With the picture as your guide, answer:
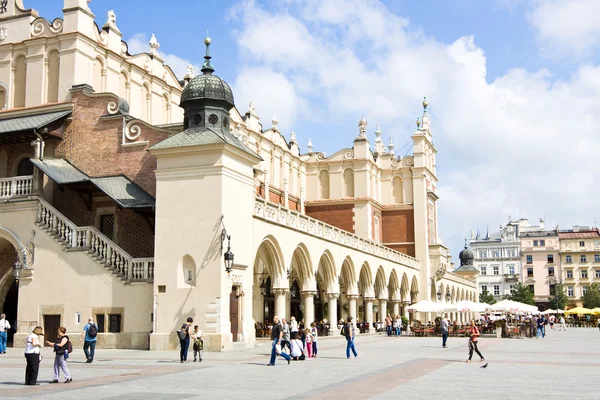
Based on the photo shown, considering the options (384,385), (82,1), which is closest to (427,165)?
(82,1)

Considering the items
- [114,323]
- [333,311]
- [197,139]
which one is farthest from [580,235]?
[114,323]

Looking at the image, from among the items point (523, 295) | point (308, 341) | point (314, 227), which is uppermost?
point (314, 227)

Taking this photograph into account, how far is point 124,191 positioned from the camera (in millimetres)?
29375

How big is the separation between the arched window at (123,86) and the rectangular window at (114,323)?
1297 cm

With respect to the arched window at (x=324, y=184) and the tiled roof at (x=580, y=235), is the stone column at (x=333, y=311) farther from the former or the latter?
the tiled roof at (x=580, y=235)

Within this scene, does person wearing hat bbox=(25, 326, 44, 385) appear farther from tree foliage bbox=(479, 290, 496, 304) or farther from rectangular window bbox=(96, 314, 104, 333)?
tree foliage bbox=(479, 290, 496, 304)

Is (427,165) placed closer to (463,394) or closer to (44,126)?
(44,126)

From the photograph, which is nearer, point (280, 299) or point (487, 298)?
point (280, 299)

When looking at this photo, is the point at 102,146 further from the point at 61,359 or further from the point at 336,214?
the point at 336,214

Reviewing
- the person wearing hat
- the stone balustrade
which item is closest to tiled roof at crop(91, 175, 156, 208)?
the stone balustrade

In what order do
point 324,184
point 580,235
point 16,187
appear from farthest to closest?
point 580,235 → point 324,184 → point 16,187

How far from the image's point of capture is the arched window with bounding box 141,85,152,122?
3816 centimetres

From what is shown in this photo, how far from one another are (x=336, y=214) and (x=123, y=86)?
2529 cm

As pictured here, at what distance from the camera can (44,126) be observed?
3081cm
